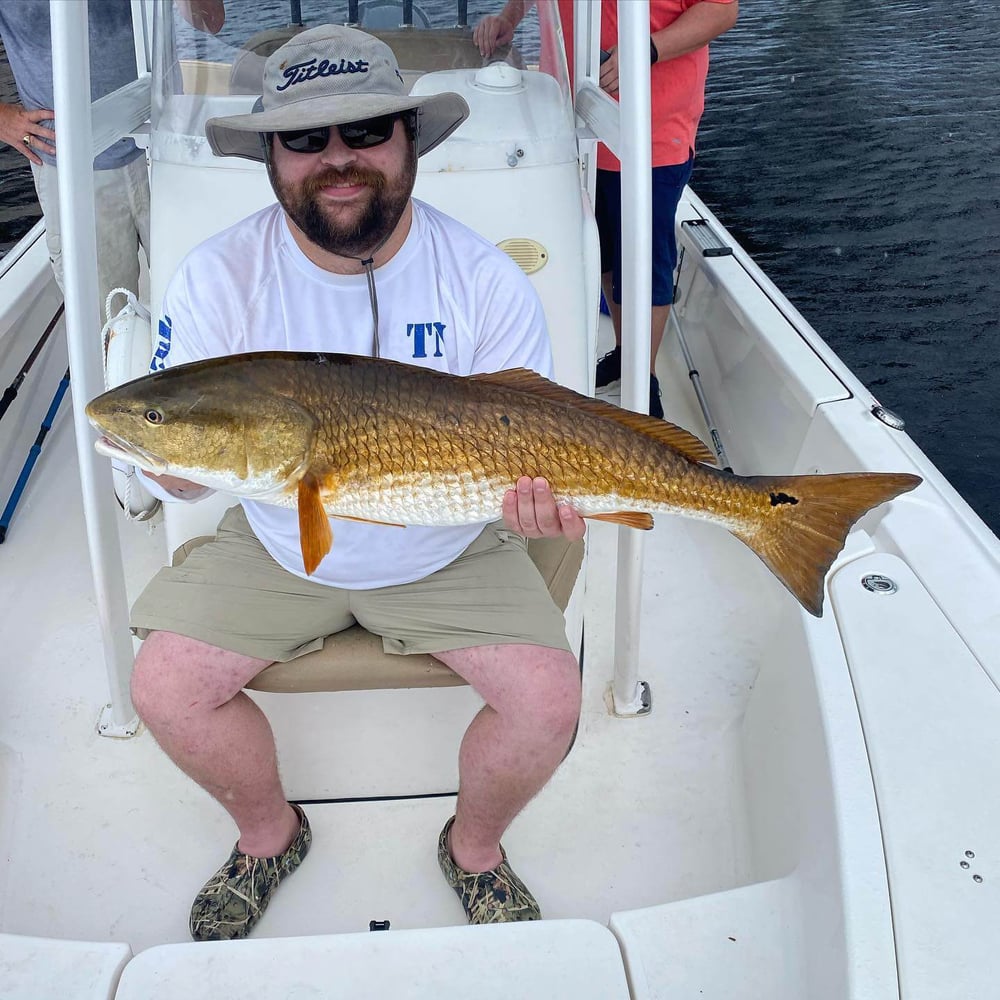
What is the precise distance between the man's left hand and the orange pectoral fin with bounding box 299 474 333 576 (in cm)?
36

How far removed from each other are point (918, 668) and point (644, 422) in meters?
0.80

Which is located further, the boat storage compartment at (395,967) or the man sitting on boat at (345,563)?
the man sitting on boat at (345,563)

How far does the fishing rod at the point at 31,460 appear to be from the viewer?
10.9 ft

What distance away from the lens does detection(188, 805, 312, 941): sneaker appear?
209 centimetres

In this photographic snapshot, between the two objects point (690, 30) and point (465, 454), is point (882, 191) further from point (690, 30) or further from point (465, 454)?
point (465, 454)

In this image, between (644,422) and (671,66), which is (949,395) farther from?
(644,422)

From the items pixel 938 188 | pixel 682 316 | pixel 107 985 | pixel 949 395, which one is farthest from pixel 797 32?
pixel 107 985

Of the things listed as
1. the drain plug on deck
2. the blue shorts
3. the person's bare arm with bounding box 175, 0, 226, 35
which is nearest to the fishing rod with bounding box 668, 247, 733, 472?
the blue shorts

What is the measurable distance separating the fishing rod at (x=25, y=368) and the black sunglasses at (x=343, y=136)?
2.03 meters

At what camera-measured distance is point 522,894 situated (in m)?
Answer: 2.14

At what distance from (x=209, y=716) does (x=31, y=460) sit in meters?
2.07

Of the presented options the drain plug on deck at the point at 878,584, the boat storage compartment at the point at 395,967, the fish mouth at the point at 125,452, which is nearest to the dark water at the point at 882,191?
the drain plug on deck at the point at 878,584

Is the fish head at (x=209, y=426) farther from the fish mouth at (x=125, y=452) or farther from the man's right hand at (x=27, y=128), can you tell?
the man's right hand at (x=27, y=128)

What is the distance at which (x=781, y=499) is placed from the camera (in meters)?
1.77
